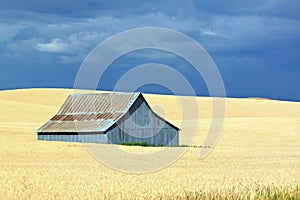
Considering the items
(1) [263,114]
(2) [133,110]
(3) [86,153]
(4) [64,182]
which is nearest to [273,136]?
(2) [133,110]

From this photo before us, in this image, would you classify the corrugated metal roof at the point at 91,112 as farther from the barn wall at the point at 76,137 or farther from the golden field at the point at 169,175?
the golden field at the point at 169,175

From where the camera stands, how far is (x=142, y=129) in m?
53.9

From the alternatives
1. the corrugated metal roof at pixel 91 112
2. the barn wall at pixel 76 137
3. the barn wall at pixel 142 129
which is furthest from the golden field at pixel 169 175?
the corrugated metal roof at pixel 91 112

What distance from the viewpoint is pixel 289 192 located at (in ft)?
51.1

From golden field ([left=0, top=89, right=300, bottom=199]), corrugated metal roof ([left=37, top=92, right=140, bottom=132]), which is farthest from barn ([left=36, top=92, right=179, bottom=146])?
golden field ([left=0, top=89, right=300, bottom=199])

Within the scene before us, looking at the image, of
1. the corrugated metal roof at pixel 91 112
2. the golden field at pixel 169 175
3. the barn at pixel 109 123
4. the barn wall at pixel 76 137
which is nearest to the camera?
the golden field at pixel 169 175

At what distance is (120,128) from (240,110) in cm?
5553

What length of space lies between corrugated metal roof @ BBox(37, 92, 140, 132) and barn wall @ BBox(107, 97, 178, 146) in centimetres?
75

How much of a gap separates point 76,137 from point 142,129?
590 cm

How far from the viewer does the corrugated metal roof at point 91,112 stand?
5228 centimetres

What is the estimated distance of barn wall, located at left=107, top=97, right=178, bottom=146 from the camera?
169ft

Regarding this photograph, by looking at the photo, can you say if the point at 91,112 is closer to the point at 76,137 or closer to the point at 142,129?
the point at 76,137

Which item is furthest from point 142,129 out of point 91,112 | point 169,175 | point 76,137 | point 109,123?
point 169,175

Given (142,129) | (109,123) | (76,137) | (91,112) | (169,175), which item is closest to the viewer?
(169,175)
